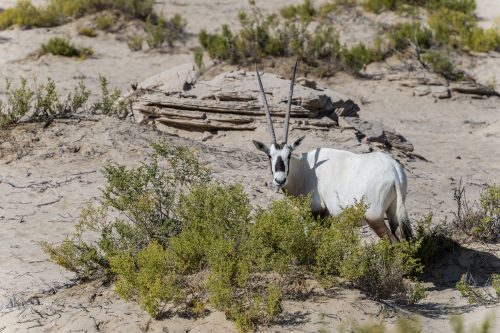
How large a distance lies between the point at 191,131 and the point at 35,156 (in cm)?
271

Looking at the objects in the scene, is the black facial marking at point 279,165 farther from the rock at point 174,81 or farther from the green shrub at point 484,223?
the rock at point 174,81

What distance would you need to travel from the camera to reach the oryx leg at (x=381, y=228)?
6.95 metres

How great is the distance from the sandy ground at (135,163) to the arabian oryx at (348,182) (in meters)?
0.86

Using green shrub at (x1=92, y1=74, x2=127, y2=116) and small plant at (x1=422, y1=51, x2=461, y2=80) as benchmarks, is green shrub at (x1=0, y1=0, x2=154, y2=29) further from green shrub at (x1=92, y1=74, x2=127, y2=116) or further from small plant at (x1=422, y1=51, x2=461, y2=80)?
green shrub at (x1=92, y1=74, x2=127, y2=116)

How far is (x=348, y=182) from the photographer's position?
7168mm

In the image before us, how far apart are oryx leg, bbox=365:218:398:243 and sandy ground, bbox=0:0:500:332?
708 millimetres

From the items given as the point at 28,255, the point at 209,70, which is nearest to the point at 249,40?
the point at 209,70

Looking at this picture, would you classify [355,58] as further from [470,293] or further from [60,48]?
[470,293]

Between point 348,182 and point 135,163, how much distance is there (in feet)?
13.2

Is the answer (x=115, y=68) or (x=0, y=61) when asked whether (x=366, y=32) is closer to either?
(x=115, y=68)

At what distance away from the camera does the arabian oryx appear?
6945 mm

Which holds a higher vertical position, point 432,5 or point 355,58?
point 432,5

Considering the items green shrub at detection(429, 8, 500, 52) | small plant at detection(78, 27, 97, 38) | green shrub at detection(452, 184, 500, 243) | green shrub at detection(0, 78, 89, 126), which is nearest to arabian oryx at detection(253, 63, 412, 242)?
green shrub at detection(452, 184, 500, 243)

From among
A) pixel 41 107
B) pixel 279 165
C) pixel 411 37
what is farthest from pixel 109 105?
pixel 411 37
